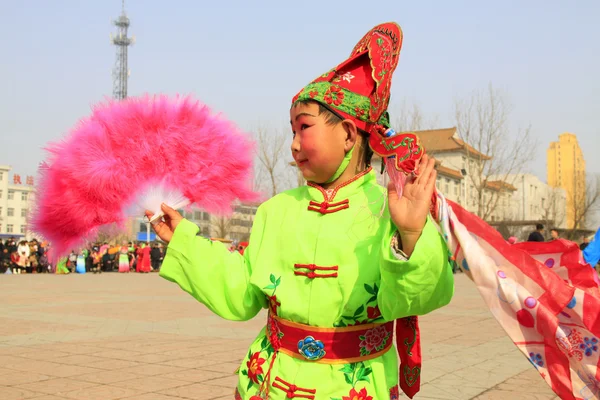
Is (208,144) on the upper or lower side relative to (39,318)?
upper

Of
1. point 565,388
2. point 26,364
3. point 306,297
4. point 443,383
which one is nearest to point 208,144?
point 306,297

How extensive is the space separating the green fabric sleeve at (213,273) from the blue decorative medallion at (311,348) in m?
0.28

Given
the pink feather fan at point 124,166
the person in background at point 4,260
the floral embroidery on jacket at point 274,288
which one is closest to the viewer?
the floral embroidery on jacket at point 274,288

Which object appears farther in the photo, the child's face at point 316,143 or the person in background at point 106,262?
the person in background at point 106,262

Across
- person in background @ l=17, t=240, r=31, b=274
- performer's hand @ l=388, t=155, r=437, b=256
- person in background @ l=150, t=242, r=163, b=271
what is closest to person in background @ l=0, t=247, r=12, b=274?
person in background @ l=17, t=240, r=31, b=274

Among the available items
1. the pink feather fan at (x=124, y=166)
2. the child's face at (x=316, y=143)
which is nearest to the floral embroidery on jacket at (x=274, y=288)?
the child's face at (x=316, y=143)

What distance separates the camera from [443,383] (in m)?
5.14

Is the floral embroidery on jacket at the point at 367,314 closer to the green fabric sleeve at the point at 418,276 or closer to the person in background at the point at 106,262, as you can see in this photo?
the green fabric sleeve at the point at 418,276

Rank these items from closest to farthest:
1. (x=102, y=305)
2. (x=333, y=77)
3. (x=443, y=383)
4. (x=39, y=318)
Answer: (x=333, y=77)
(x=443, y=383)
(x=39, y=318)
(x=102, y=305)

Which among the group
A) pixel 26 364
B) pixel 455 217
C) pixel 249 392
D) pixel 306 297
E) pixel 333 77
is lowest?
pixel 26 364

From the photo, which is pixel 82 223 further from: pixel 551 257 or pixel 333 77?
pixel 551 257

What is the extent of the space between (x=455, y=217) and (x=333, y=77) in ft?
2.34

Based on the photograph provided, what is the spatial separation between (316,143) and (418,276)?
2.10 feet

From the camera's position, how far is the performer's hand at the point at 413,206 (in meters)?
1.75
